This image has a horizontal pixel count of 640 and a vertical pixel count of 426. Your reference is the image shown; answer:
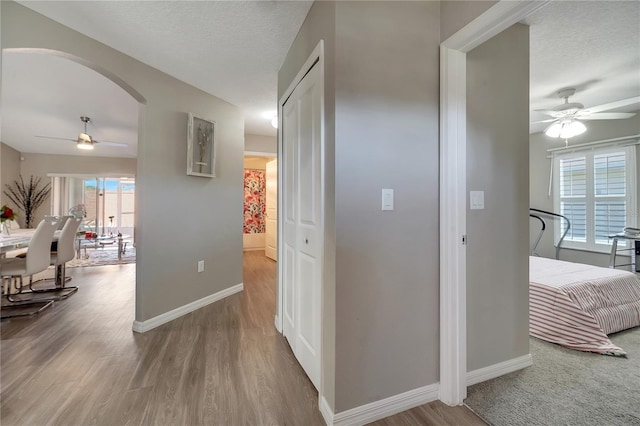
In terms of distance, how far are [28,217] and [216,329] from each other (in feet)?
23.5

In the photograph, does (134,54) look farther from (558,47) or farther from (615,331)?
(615,331)

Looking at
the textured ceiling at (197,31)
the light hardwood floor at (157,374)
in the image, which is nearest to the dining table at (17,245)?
the light hardwood floor at (157,374)

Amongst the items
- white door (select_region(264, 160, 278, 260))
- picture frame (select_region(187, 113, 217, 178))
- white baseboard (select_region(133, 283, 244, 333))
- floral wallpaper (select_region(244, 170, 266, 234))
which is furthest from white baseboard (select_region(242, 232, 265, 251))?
picture frame (select_region(187, 113, 217, 178))

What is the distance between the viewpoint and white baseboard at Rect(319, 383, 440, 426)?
1.37 m

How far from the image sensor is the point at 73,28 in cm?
200

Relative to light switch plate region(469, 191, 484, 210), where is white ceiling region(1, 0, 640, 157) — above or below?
above

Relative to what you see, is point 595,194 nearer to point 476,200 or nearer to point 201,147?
point 476,200

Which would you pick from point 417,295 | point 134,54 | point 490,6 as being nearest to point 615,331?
point 417,295

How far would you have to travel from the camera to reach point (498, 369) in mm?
1765

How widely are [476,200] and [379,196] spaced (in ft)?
2.22

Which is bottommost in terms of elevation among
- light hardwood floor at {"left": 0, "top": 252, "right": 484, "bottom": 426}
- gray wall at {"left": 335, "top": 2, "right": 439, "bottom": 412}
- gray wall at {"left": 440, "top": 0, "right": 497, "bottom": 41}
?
light hardwood floor at {"left": 0, "top": 252, "right": 484, "bottom": 426}

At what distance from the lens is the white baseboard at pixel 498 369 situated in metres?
1.70

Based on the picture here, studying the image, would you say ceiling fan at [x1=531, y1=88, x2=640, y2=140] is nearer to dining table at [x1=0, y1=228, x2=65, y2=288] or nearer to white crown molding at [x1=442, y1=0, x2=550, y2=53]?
white crown molding at [x1=442, y1=0, x2=550, y2=53]

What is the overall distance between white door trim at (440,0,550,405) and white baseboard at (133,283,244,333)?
7.89 ft
